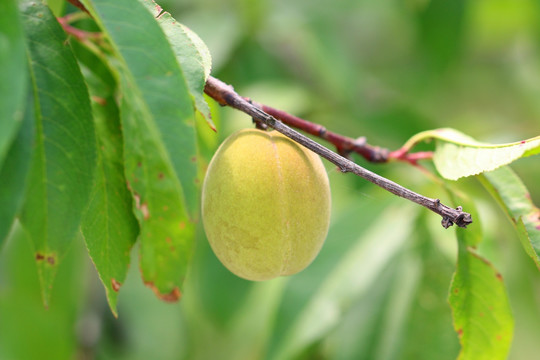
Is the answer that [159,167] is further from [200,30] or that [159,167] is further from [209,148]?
[200,30]

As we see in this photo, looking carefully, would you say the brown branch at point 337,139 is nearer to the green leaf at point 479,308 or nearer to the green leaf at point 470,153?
Result: the green leaf at point 470,153

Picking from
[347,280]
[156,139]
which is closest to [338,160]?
[156,139]

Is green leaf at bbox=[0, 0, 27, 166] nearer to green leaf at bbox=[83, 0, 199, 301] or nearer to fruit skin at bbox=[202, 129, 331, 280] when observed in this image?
green leaf at bbox=[83, 0, 199, 301]

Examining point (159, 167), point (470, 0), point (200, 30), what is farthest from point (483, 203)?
point (159, 167)

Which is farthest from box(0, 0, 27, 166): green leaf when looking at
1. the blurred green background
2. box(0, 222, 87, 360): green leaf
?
box(0, 222, 87, 360): green leaf

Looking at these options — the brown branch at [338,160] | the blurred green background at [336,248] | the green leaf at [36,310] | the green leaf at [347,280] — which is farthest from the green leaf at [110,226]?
the green leaf at [36,310]

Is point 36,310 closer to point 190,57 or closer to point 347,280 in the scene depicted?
point 347,280
